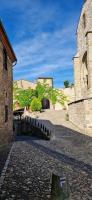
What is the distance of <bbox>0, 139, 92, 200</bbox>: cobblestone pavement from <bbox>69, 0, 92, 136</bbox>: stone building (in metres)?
13.4

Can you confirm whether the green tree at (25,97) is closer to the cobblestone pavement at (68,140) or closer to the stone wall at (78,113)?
the cobblestone pavement at (68,140)

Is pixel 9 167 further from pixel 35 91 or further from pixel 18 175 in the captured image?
pixel 35 91

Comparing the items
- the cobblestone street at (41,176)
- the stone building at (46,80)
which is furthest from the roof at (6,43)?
the stone building at (46,80)

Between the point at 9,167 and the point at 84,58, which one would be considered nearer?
the point at 9,167

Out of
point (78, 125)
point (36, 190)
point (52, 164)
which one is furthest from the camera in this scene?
point (78, 125)

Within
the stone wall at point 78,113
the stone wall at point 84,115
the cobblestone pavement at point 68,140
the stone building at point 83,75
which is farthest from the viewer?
the stone wall at point 78,113

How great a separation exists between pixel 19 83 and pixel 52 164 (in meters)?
46.5

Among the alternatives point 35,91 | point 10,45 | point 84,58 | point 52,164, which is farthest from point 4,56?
point 35,91

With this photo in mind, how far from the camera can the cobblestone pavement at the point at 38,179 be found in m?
6.94

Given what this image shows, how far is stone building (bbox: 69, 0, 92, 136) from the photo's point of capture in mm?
24938

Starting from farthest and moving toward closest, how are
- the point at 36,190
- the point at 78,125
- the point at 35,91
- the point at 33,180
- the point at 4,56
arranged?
the point at 35,91, the point at 78,125, the point at 4,56, the point at 33,180, the point at 36,190

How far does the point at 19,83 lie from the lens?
186 feet

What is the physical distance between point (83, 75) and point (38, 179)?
86.6 ft

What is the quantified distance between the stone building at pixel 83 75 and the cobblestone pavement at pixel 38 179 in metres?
13.4
